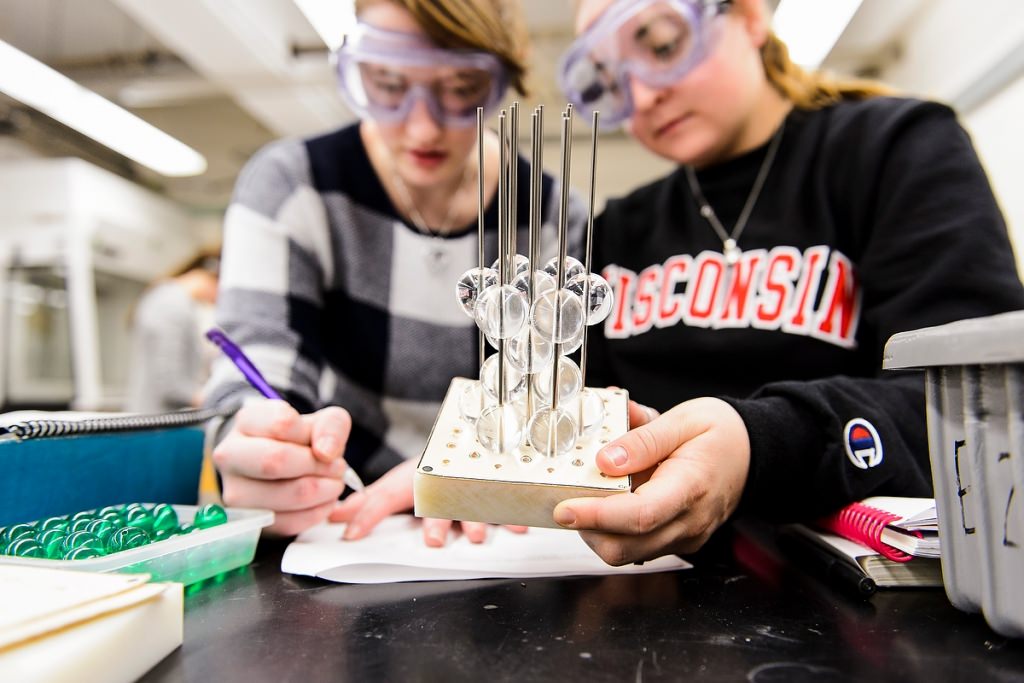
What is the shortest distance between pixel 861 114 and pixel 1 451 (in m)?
1.03

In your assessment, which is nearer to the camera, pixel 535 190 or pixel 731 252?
pixel 535 190

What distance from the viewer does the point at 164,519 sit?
525 millimetres

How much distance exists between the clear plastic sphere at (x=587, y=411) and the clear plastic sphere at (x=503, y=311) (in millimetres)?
84

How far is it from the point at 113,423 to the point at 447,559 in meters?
0.36

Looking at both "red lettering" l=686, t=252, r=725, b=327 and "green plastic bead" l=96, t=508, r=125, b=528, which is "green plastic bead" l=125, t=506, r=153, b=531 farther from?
"red lettering" l=686, t=252, r=725, b=327

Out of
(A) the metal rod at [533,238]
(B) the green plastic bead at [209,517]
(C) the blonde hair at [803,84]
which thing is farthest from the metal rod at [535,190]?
(C) the blonde hair at [803,84]

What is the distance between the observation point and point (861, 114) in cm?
85

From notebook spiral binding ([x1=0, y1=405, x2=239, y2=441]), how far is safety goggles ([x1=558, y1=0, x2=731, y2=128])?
70cm

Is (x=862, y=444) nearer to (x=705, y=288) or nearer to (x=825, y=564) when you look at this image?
(x=825, y=564)

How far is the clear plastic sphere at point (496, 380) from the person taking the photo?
1.66 ft

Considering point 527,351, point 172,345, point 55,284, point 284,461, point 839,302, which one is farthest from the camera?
point 55,284

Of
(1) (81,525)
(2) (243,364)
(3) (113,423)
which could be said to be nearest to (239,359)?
(2) (243,364)

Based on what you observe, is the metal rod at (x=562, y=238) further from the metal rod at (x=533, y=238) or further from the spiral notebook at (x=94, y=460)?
the spiral notebook at (x=94, y=460)

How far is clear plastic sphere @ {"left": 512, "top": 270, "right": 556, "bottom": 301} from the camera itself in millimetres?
486
